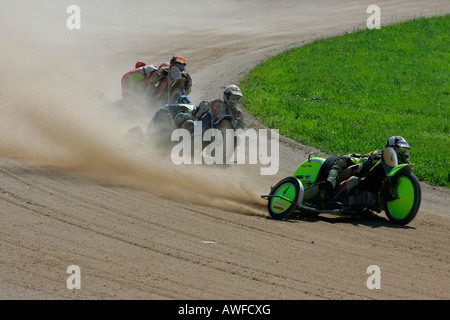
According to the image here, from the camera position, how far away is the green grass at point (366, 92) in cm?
2083

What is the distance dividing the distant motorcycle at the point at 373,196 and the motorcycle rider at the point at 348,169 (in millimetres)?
42

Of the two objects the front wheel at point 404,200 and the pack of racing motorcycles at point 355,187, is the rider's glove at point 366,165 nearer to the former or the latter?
the pack of racing motorcycles at point 355,187

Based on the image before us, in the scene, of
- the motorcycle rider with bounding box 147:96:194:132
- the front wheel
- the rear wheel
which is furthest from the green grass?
the rear wheel

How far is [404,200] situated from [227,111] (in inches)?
245

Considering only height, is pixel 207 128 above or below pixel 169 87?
below

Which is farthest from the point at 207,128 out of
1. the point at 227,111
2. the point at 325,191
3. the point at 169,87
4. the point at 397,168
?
the point at 397,168

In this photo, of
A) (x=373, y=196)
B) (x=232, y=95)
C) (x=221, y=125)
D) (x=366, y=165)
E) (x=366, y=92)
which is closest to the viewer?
(x=373, y=196)

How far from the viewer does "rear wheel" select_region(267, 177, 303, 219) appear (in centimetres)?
1214

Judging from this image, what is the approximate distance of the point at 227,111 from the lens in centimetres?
1712

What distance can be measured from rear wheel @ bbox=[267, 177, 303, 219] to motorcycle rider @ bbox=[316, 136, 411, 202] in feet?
1.85

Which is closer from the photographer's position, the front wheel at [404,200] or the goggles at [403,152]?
the front wheel at [404,200]

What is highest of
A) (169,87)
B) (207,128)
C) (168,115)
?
(169,87)

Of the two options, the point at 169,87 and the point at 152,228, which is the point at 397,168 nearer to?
the point at 152,228

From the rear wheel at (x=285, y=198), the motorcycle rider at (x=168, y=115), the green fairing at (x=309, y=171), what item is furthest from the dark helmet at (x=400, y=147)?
the motorcycle rider at (x=168, y=115)
